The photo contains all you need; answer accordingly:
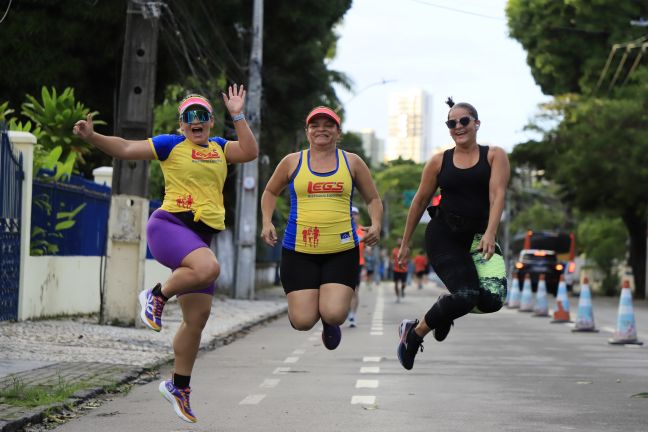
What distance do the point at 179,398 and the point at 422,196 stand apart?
2.35 meters

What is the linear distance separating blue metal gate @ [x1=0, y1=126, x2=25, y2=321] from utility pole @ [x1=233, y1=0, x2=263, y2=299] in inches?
570

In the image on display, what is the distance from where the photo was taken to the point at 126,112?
745 inches

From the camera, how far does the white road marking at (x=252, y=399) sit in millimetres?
10594

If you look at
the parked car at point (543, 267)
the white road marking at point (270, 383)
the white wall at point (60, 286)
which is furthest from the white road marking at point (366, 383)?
the parked car at point (543, 267)

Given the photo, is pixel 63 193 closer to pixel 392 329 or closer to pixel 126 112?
pixel 126 112

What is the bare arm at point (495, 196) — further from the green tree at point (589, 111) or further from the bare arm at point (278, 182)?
the green tree at point (589, 111)

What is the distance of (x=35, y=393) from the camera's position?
1005cm

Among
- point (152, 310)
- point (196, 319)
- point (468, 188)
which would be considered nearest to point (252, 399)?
point (196, 319)

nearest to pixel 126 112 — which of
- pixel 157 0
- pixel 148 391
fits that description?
pixel 157 0

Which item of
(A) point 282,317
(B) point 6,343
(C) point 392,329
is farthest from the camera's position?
(A) point 282,317

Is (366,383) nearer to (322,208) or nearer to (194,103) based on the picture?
(322,208)

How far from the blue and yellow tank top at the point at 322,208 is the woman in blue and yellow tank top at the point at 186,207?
0.59m

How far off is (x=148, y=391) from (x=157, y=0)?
352 inches

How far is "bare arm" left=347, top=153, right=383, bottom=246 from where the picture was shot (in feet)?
30.5
